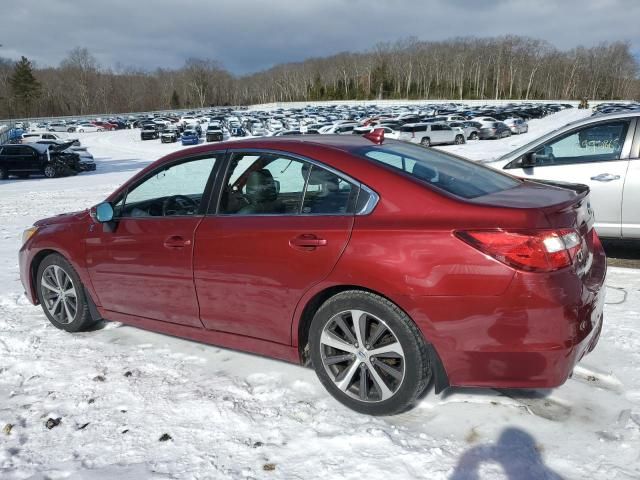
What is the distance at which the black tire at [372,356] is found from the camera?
284cm

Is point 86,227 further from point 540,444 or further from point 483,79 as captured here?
point 483,79

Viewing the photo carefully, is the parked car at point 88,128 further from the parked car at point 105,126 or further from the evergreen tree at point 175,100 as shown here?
the evergreen tree at point 175,100

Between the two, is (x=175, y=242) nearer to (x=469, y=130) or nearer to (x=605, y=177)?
→ (x=605, y=177)

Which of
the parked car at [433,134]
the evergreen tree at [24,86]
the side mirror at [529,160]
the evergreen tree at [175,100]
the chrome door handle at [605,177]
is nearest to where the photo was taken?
the chrome door handle at [605,177]

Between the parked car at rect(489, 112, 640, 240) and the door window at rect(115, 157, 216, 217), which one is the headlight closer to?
the door window at rect(115, 157, 216, 217)

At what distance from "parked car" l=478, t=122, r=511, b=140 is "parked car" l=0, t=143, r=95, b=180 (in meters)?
25.8

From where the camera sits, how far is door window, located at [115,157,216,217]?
12.7 ft

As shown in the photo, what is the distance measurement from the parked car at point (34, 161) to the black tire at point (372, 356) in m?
23.2

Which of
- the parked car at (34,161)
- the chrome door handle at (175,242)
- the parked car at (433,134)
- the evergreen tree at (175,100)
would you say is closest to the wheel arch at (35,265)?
the chrome door handle at (175,242)

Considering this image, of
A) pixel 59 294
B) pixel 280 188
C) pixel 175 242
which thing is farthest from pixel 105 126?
pixel 280 188

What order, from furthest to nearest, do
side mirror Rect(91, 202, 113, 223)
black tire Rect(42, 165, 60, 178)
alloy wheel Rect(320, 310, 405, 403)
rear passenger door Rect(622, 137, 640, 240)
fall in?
black tire Rect(42, 165, 60, 178) → rear passenger door Rect(622, 137, 640, 240) → side mirror Rect(91, 202, 113, 223) → alloy wheel Rect(320, 310, 405, 403)

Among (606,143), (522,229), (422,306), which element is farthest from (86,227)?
(606,143)

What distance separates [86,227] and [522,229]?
3280mm

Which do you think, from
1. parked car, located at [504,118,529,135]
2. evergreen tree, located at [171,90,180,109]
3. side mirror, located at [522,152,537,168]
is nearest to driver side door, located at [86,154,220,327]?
side mirror, located at [522,152,537,168]
